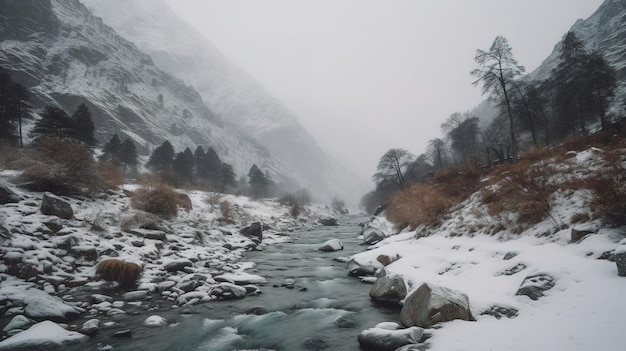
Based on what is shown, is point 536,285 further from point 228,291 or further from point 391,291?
point 228,291

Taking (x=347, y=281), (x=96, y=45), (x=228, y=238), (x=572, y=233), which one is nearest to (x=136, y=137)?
(x=96, y=45)

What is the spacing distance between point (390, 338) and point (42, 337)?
24.4ft

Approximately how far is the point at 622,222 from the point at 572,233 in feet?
3.01

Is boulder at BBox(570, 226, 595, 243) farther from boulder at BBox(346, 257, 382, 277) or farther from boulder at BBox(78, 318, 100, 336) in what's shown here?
boulder at BBox(78, 318, 100, 336)

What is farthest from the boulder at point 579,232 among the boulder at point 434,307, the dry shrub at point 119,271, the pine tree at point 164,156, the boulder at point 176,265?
the pine tree at point 164,156

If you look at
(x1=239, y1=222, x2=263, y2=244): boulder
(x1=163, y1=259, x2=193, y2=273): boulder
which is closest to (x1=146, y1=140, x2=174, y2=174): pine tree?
(x1=239, y1=222, x2=263, y2=244): boulder

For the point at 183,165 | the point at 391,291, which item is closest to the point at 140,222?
the point at 391,291

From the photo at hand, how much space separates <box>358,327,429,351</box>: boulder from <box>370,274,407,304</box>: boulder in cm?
251

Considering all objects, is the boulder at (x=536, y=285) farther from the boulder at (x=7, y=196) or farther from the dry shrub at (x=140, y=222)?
the boulder at (x=7, y=196)

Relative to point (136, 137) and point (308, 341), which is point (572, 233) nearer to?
point (308, 341)

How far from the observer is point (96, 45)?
113m

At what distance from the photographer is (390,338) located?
18.1 ft

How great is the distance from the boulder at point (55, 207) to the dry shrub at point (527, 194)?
17426mm

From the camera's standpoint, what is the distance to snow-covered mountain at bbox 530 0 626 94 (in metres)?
60.5
